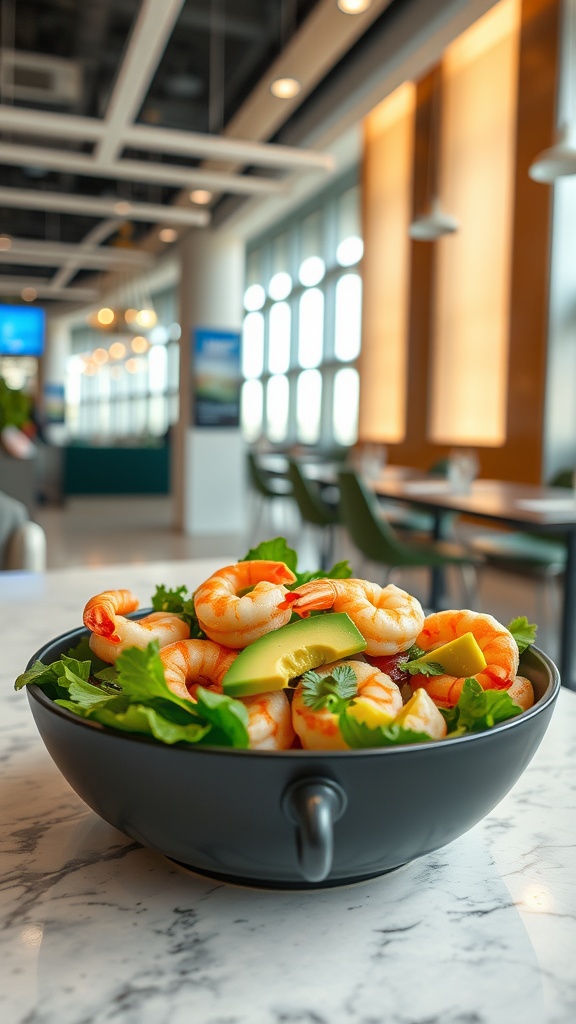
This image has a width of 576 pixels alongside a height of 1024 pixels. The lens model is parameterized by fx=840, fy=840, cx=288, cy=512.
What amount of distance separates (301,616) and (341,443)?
1003 cm

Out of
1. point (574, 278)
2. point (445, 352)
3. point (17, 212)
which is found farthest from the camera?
point (17, 212)

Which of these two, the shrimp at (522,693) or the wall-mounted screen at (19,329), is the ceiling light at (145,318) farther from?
the shrimp at (522,693)

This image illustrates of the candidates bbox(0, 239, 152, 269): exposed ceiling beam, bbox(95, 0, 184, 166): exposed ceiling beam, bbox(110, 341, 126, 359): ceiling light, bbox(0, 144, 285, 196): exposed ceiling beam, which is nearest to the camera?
bbox(95, 0, 184, 166): exposed ceiling beam

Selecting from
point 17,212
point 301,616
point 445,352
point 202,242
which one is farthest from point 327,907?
point 17,212

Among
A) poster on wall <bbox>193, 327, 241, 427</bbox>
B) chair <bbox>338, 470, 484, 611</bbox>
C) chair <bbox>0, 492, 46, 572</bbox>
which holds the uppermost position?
poster on wall <bbox>193, 327, 241, 427</bbox>

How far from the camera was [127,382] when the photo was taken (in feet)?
63.7

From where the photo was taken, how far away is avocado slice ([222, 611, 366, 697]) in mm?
456

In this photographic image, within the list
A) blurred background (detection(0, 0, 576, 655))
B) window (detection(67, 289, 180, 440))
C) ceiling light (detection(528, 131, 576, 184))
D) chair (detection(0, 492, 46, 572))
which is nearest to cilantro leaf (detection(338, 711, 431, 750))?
chair (detection(0, 492, 46, 572))

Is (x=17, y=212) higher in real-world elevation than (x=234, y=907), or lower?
higher

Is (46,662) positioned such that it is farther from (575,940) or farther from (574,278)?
(574,278)

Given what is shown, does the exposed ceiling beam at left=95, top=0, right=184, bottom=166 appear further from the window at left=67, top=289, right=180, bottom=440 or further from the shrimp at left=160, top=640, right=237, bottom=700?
the window at left=67, top=289, right=180, bottom=440

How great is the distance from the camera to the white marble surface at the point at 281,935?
1.34 feet

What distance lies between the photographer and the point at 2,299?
750 inches

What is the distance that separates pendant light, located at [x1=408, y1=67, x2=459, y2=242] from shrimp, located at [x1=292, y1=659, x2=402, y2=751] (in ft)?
18.2
